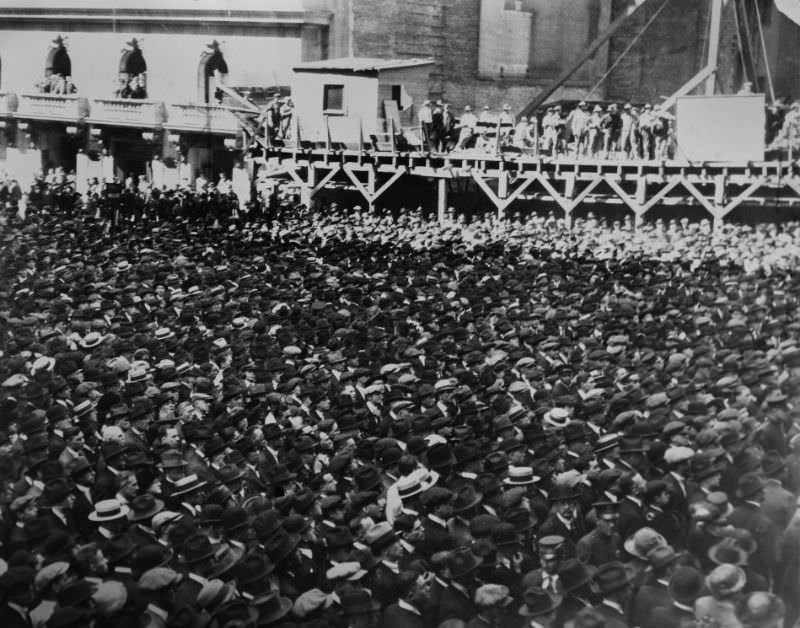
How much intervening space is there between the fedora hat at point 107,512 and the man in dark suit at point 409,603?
2115 millimetres

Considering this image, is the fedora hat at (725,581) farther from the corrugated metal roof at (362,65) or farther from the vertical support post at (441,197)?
the corrugated metal roof at (362,65)

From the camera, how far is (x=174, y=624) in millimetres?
5691

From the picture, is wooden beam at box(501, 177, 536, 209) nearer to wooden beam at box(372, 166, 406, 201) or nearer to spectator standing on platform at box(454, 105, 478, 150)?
wooden beam at box(372, 166, 406, 201)

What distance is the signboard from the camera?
17.4 m

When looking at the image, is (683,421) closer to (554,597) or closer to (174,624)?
(554,597)

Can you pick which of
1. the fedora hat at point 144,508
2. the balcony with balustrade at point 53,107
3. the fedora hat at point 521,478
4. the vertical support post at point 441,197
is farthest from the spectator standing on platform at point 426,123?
the fedora hat at point 144,508

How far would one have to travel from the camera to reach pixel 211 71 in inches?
697

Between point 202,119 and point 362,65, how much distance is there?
5.98 m

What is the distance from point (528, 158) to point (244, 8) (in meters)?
8.22

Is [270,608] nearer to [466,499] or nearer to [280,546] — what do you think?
[280,546]

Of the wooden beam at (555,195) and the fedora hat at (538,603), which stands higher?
the wooden beam at (555,195)

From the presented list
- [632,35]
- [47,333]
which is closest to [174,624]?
[47,333]

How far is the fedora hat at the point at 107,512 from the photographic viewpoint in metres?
6.79

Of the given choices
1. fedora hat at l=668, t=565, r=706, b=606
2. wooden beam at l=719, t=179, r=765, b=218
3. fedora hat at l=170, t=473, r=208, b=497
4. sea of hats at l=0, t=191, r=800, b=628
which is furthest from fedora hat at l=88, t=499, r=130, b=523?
wooden beam at l=719, t=179, r=765, b=218
